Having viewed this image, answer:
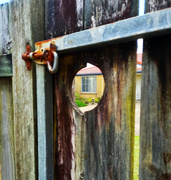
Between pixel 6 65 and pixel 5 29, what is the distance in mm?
237

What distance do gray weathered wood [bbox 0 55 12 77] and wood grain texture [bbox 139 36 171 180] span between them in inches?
33.9

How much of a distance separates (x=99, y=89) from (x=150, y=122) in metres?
14.0

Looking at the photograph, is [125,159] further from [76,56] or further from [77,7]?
[77,7]

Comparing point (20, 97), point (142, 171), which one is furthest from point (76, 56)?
point (142, 171)

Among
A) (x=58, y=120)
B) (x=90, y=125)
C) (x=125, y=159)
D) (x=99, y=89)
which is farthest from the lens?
(x=99, y=89)

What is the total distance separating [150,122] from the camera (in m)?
0.61

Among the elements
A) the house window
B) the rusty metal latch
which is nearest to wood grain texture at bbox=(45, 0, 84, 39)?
the rusty metal latch

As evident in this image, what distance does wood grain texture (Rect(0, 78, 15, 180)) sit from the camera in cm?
118

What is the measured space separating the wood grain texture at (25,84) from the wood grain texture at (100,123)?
0.49 feet

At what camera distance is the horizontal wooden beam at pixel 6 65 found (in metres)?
1.07

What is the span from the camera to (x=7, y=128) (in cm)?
121

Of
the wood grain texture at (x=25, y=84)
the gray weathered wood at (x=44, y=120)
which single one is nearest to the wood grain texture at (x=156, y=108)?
the gray weathered wood at (x=44, y=120)

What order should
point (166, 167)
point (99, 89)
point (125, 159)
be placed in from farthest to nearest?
point (99, 89) < point (125, 159) < point (166, 167)

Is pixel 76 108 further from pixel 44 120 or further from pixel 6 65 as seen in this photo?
pixel 6 65
